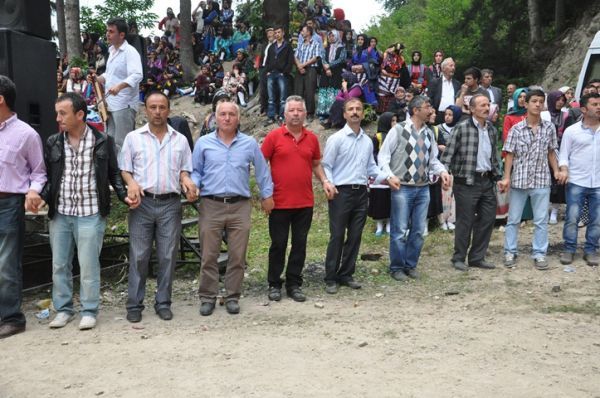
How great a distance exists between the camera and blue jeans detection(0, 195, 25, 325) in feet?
17.2

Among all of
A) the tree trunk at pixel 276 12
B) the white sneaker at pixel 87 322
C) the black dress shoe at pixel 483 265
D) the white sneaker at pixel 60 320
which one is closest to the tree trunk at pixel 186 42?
the tree trunk at pixel 276 12

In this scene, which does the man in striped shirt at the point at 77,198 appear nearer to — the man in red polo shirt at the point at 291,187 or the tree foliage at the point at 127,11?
the man in red polo shirt at the point at 291,187

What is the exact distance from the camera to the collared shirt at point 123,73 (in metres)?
7.61

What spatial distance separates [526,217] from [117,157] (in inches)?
240

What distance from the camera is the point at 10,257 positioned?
208 inches

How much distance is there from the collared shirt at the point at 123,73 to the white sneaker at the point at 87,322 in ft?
10.3

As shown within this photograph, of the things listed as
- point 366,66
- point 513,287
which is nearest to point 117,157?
Result: point 513,287

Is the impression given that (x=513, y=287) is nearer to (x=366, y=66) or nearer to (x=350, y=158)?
(x=350, y=158)

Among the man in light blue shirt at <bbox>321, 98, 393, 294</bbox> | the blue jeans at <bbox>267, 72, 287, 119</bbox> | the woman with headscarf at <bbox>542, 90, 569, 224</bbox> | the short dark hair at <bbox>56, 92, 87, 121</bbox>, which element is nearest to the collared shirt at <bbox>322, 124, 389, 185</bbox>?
the man in light blue shirt at <bbox>321, 98, 393, 294</bbox>

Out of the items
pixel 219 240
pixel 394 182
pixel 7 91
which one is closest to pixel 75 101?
pixel 7 91

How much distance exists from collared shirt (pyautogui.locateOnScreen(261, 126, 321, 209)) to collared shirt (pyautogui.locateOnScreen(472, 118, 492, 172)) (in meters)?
2.26

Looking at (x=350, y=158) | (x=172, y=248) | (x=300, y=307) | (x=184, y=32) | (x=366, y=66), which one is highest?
(x=184, y=32)

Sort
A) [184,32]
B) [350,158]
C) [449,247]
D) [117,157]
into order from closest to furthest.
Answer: [117,157] → [350,158] → [449,247] → [184,32]

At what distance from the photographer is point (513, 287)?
6.68m
